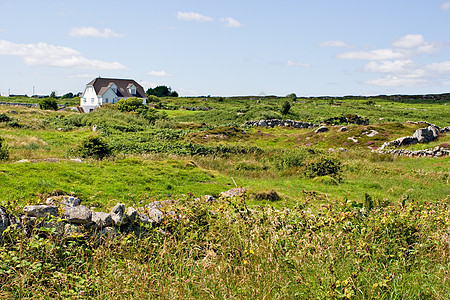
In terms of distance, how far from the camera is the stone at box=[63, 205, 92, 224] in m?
6.15

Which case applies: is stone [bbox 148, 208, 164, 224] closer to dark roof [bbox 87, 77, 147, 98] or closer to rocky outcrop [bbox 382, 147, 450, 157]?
rocky outcrop [bbox 382, 147, 450, 157]

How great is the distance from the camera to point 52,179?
535 inches

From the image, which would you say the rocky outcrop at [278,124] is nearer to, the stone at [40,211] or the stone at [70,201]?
the stone at [70,201]

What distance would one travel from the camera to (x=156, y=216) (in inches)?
273

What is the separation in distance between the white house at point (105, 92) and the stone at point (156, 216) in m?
75.9

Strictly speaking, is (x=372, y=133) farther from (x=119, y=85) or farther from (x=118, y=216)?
(x=119, y=85)

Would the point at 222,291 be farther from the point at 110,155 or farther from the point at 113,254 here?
the point at 110,155

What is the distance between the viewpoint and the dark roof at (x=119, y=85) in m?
81.6

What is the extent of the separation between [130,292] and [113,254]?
4.54 ft

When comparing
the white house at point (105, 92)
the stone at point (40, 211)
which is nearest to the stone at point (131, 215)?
the stone at point (40, 211)

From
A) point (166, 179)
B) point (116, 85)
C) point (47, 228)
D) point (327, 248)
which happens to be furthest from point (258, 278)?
point (116, 85)

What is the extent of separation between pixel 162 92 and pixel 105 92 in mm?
57851

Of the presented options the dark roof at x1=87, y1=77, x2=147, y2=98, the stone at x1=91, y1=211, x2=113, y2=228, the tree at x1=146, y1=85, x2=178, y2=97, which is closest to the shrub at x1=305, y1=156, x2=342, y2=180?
the stone at x1=91, y1=211, x2=113, y2=228

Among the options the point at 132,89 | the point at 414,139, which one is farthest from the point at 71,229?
the point at 132,89
